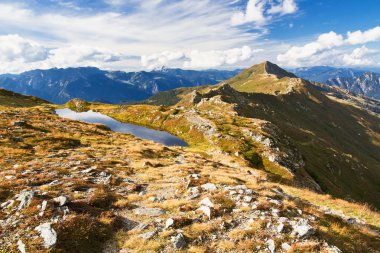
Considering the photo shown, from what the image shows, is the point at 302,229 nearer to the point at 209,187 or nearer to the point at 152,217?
the point at 152,217

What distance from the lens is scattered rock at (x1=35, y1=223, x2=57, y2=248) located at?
13.3 metres

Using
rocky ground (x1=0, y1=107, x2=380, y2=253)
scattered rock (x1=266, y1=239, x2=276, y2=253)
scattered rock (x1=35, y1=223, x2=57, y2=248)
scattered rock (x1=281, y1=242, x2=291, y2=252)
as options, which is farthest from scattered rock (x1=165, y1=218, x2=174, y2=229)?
scattered rock (x1=281, y1=242, x2=291, y2=252)

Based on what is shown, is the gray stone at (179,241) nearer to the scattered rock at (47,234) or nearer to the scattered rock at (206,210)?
the scattered rock at (206,210)

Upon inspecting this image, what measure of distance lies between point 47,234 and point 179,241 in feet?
21.4

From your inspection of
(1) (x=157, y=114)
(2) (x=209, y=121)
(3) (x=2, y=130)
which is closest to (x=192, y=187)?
(3) (x=2, y=130)

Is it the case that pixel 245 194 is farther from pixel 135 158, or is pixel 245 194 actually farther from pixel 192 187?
pixel 135 158

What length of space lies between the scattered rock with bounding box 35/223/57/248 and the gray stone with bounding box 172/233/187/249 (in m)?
5.75

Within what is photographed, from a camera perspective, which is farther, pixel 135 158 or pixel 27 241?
pixel 135 158

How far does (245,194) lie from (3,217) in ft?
49.7

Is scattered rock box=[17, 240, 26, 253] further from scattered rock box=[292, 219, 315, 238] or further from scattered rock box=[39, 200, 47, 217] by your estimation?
scattered rock box=[292, 219, 315, 238]

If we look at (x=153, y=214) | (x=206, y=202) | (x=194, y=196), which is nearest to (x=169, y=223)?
(x=153, y=214)

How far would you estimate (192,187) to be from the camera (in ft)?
74.9

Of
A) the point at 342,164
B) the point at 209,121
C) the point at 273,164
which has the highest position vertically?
the point at 209,121

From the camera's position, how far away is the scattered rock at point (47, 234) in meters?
13.3
